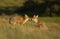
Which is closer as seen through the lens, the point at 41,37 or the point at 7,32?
the point at 41,37

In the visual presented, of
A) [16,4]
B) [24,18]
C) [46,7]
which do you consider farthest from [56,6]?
[24,18]

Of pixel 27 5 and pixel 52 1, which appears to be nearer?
pixel 52 1

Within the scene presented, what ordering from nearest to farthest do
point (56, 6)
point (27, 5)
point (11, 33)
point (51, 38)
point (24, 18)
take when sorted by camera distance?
1. point (51, 38)
2. point (11, 33)
3. point (24, 18)
4. point (56, 6)
5. point (27, 5)

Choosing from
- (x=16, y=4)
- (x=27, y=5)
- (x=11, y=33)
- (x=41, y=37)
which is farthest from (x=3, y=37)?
(x=16, y=4)

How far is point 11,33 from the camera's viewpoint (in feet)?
24.9

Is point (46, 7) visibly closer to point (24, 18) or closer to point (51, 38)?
point (24, 18)

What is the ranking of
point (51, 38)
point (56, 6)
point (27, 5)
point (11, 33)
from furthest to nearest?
1. point (27, 5)
2. point (56, 6)
3. point (11, 33)
4. point (51, 38)

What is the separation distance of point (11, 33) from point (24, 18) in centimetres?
1181

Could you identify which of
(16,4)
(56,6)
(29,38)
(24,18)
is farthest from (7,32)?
(16,4)

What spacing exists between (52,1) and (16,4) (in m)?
10.5

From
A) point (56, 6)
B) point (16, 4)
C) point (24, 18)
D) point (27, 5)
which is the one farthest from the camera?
point (16, 4)

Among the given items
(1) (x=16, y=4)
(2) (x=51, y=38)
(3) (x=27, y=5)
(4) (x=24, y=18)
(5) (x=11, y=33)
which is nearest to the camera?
(2) (x=51, y=38)

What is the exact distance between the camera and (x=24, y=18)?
1939 centimetres

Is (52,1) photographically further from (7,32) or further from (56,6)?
(7,32)
